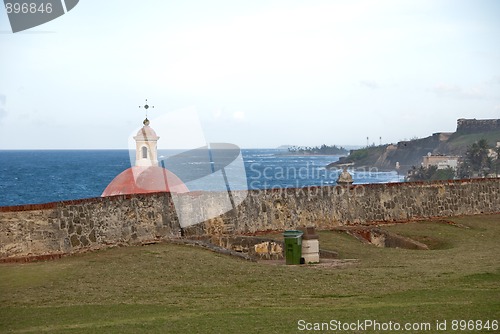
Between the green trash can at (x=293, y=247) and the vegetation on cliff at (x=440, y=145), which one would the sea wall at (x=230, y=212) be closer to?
the green trash can at (x=293, y=247)

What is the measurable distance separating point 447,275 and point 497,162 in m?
125

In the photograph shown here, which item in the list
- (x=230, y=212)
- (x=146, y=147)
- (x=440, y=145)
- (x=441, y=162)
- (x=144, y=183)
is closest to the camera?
(x=230, y=212)

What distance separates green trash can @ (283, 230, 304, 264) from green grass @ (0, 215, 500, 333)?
945mm

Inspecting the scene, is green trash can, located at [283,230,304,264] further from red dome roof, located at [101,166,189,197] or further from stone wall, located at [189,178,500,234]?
red dome roof, located at [101,166,189,197]

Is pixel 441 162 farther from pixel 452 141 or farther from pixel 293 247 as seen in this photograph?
pixel 293 247

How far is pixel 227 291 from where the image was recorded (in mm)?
13234

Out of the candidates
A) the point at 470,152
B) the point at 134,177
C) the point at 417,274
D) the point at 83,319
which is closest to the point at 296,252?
the point at 417,274

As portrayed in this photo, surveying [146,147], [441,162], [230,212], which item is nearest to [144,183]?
[146,147]

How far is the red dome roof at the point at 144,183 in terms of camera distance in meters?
26.5

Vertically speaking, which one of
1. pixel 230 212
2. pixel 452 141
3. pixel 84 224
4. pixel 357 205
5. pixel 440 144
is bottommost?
pixel 357 205

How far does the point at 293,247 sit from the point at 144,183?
405 inches

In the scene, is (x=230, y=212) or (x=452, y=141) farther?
(x=452, y=141)

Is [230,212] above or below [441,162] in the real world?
above

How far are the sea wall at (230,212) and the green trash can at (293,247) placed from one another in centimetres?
355
